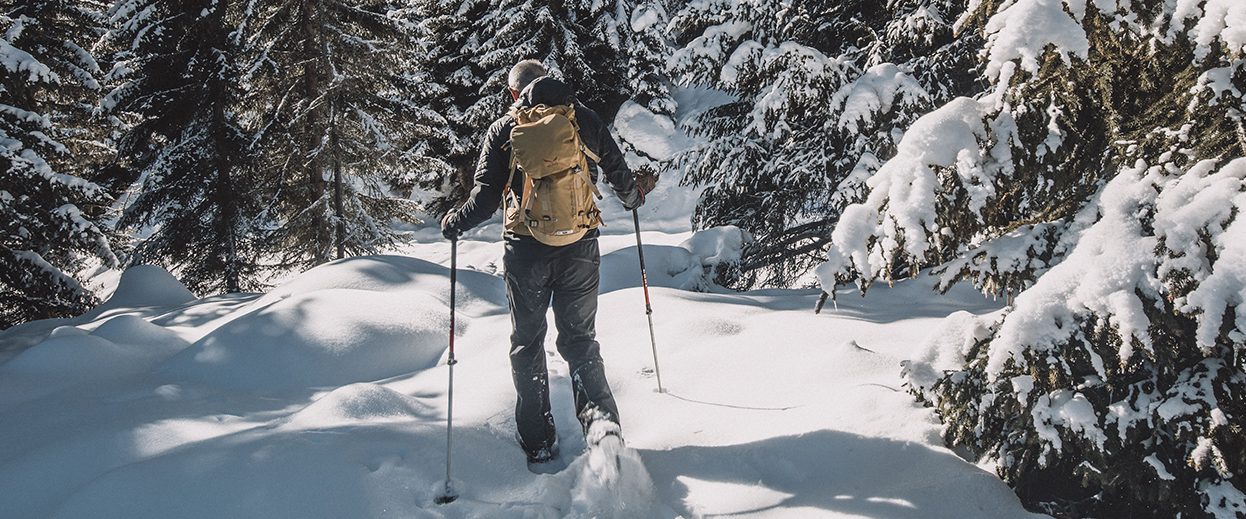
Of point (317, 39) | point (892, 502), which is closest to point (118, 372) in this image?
point (892, 502)

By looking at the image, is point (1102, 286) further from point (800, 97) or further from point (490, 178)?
point (800, 97)

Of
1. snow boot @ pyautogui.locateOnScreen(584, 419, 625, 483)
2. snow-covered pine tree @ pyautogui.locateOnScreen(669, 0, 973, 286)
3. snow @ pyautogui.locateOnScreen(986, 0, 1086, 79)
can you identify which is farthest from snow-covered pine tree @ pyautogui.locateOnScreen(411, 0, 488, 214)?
snow @ pyautogui.locateOnScreen(986, 0, 1086, 79)

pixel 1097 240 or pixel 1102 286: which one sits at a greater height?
pixel 1097 240

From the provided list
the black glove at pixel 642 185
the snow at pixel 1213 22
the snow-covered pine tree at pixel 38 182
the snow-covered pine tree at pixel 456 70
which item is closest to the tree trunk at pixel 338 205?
the snow-covered pine tree at pixel 38 182

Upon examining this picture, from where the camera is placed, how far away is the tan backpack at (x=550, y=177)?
10.9ft

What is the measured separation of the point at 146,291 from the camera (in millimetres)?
9773

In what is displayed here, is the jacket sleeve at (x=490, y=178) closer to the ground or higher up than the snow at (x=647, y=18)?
closer to the ground

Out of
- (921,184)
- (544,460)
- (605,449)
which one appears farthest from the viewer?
(544,460)

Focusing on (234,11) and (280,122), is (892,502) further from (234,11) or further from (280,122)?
(234,11)

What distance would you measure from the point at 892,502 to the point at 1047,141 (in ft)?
5.09

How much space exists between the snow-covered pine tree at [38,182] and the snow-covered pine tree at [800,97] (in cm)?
935

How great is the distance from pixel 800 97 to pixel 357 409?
619cm

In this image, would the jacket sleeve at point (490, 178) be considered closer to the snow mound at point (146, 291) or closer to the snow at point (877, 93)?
the snow at point (877, 93)

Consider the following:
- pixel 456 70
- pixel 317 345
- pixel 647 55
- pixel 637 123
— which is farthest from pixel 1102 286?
pixel 456 70
